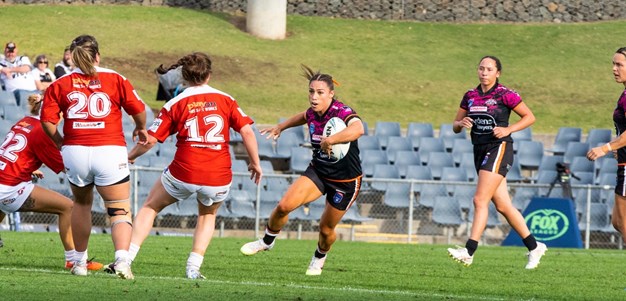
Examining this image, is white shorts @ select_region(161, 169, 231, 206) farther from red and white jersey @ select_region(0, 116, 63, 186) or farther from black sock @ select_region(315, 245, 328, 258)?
black sock @ select_region(315, 245, 328, 258)

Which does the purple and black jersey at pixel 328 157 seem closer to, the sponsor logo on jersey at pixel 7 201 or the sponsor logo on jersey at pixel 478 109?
the sponsor logo on jersey at pixel 478 109

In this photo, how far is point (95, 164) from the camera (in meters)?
10.2

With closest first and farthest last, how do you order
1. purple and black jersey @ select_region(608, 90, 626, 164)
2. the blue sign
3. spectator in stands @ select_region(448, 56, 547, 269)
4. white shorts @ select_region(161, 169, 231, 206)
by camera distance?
white shorts @ select_region(161, 169, 231, 206) → purple and black jersey @ select_region(608, 90, 626, 164) → spectator in stands @ select_region(448, 56, 547, 269) → the blue sign

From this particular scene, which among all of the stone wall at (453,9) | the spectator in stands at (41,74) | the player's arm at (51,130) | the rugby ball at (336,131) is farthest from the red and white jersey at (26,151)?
the stone wall at (453,9)

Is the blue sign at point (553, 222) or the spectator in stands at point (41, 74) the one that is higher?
the spectator in stands at point (41, 74)

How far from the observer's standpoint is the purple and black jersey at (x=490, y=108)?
520 inches

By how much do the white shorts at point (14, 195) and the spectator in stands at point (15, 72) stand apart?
13.4 m

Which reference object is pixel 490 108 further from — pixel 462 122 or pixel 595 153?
pixel 595 153

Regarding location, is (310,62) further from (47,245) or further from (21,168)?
(21,168)

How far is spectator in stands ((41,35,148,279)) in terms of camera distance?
10.2 m

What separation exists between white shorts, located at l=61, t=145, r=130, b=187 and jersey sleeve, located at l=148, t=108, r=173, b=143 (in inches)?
11.9

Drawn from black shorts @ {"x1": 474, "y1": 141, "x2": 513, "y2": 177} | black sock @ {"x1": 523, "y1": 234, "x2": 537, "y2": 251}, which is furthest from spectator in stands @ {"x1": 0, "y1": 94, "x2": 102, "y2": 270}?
black sock @ {"x1": 523, "y1": 234, "x2": 537, "y2": 251}

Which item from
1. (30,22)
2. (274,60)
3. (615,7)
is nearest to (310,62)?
(274,60)

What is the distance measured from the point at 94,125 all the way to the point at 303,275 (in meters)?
2.98
